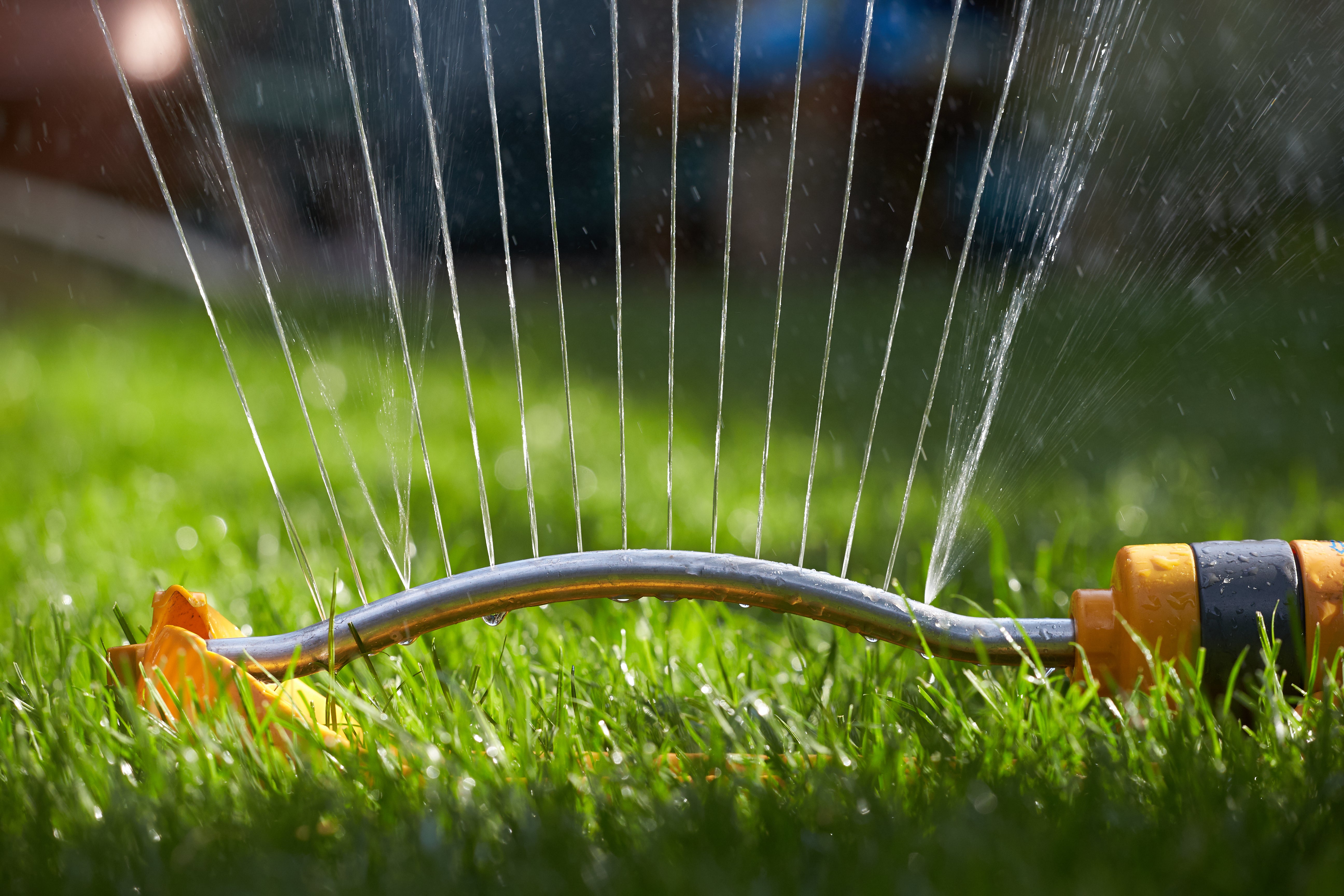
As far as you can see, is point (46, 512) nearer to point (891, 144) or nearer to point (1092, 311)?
point (1092, 311)

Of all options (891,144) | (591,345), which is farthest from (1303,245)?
(591,345)

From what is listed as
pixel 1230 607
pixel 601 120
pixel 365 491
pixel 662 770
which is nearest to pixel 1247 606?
pixel 1230 607

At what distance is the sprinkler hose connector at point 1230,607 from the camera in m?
0.85

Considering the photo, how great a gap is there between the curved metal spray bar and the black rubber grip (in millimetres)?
94

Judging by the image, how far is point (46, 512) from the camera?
183 centimetres

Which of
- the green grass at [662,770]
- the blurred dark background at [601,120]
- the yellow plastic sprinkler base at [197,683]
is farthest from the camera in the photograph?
the blurred dark background at [601,120]

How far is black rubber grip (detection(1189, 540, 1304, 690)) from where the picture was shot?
84 centimetres

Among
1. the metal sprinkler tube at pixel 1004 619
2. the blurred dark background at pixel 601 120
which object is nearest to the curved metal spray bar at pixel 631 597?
the metal sprinkler tube at pixel 1004 619

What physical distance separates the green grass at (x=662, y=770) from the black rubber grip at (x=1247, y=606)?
0.04 m

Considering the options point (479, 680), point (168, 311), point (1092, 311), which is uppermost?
point (479, 680)

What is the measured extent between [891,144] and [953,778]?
547 centimetres

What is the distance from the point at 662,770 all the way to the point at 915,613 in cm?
22

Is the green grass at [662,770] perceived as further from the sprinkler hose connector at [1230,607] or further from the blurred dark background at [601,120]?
the blurred dark background at [601,120]

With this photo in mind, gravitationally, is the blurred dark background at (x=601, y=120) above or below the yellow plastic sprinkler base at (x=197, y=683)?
below
